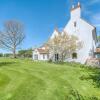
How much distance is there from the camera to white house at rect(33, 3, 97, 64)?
35703 millimetres

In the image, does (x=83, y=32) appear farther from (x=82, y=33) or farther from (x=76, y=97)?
(x=76, y=97)

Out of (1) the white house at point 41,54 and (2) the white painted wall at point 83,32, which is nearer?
(2) the white painted wall at point 83,32

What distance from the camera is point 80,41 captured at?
121 ft

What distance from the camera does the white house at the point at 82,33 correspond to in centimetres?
3570

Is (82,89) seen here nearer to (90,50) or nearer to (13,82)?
(13,82)

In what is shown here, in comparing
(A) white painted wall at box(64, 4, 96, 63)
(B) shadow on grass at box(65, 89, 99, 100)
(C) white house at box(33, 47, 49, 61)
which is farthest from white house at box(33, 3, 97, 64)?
(B) shadow on grass at box(65, 89, 99, 100)

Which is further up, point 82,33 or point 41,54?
point 82,33

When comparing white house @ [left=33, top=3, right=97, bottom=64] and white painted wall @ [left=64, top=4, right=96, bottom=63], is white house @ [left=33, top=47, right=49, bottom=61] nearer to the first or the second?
white house @ [left=33, top=3, right=97, bottom=64]

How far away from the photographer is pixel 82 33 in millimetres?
36500

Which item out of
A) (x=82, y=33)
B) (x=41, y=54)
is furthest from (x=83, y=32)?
(x=41, y=54)

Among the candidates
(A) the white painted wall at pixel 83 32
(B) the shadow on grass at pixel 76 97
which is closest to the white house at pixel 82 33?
(A) the white painted wall at pixel 83 32

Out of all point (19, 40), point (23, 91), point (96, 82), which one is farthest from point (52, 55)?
point (23, 91)

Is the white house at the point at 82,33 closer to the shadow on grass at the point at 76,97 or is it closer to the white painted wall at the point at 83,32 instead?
the white painted wall at the point at 83,32

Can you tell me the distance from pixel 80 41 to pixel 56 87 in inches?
1044
